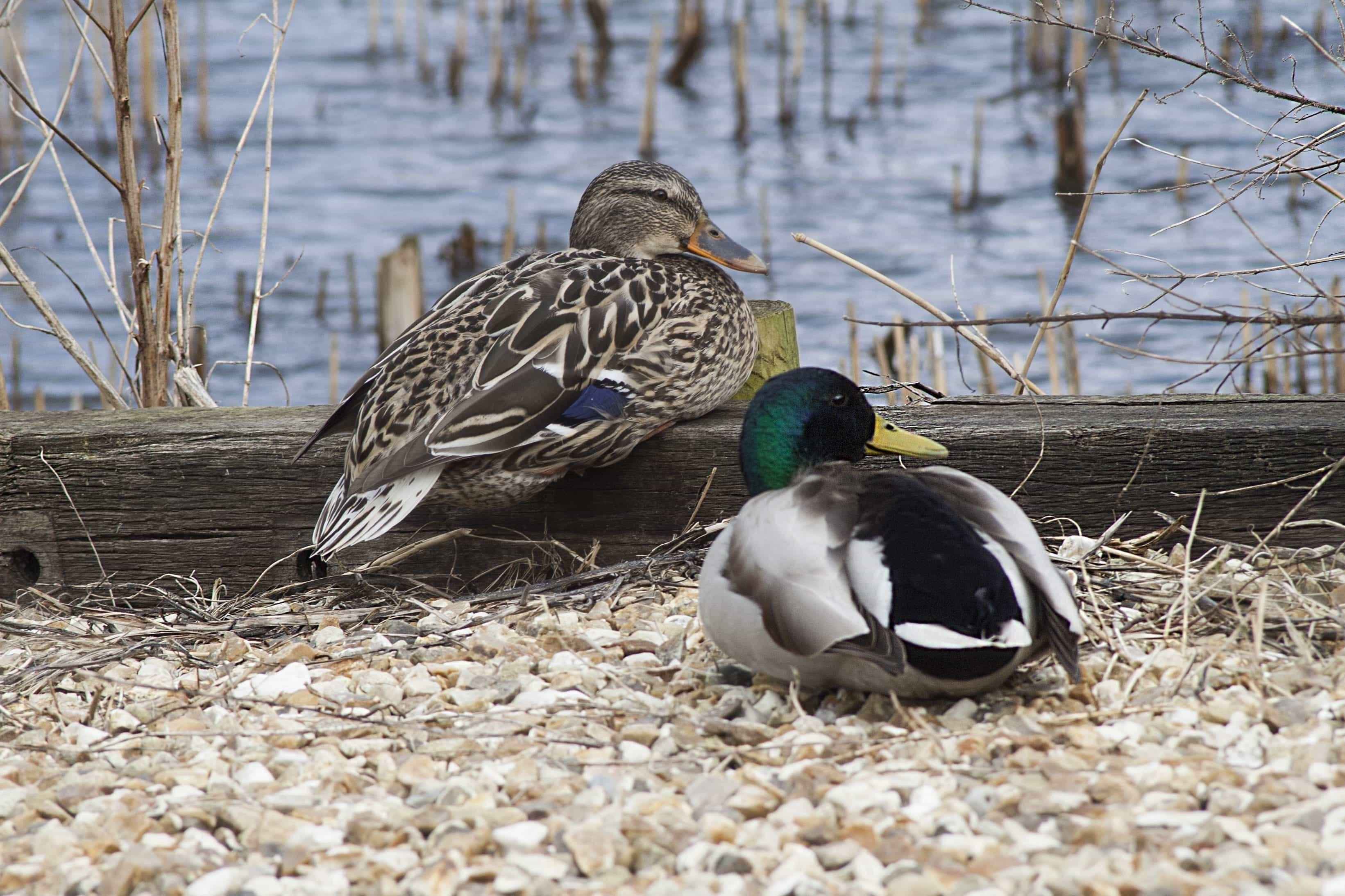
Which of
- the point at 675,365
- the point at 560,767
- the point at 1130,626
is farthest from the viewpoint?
the point at 675,365

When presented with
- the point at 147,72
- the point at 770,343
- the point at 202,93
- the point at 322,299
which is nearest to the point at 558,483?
the point at 770,343

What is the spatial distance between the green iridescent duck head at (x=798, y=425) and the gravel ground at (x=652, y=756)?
35 cm

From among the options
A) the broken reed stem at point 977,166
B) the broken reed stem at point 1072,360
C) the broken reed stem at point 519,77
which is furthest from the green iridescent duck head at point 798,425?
the broken reed stem at point 519,77

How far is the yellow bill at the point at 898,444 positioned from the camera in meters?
2.88

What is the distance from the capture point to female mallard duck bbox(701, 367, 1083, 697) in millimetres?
2217

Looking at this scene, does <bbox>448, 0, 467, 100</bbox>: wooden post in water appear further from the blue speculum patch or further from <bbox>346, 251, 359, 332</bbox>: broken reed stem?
the blue speculum patch

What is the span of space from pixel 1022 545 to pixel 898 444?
55 centimetres

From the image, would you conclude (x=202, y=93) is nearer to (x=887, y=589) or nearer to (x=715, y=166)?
(x=715, y=166)

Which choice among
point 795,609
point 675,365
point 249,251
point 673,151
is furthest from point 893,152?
point 795,609

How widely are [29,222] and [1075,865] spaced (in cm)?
987

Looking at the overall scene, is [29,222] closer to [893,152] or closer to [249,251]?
[249,251]

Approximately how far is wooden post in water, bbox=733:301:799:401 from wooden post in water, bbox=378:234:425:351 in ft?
13.3

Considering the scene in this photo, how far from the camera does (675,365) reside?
10.6ft

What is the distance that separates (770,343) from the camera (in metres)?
3.69
